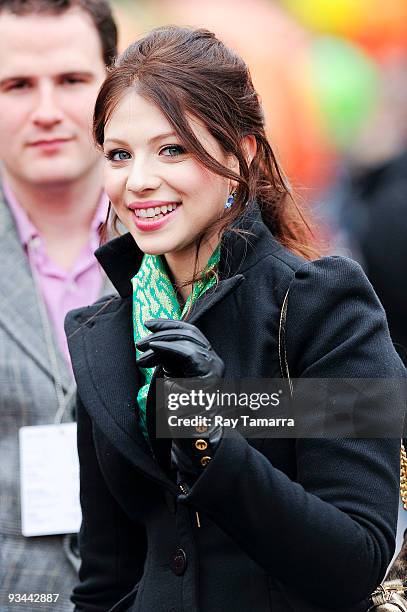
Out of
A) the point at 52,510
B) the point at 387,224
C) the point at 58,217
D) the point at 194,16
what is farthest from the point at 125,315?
the point at 194,16

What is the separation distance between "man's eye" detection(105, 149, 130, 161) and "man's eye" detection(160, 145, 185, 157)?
9 cm

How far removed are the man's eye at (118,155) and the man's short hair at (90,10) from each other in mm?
1337

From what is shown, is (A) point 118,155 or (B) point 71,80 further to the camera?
(B) point 71,80

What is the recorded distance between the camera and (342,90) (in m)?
8.48

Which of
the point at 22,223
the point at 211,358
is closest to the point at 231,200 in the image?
the point at 211,358

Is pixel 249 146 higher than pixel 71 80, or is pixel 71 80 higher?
pixel 249 146

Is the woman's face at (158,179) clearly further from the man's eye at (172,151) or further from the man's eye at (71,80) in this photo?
the man's eye at (71,80)

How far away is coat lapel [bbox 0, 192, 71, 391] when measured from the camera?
143 inches

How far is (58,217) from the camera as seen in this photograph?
3979mm

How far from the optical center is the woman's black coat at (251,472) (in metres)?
2.24

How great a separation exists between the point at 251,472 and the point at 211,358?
21cm

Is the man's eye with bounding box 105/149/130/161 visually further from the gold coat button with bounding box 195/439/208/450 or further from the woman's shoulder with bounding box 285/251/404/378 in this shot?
the gold coat button with bounding box 195/439/208/450

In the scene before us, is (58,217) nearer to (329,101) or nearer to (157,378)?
(157,378)

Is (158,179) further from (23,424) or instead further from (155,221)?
(23,424)
